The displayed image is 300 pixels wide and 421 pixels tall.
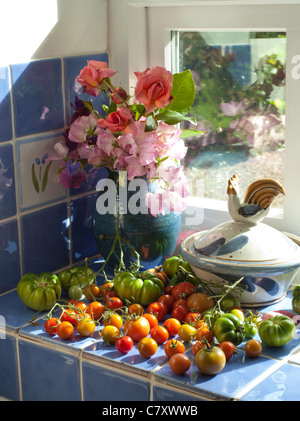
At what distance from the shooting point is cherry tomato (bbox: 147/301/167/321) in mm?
1218

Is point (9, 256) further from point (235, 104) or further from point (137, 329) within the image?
point (235, 104)

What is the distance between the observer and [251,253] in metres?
1.23

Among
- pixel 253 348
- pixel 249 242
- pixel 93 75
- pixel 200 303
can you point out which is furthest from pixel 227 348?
pixel 93 75

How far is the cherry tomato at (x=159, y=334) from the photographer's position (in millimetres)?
1129

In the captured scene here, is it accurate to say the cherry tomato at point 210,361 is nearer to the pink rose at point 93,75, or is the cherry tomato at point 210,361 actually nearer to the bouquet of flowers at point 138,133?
the bouquet of flowers at point 138,133

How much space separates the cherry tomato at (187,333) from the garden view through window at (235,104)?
48 centimetres

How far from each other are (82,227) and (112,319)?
402 millimetres

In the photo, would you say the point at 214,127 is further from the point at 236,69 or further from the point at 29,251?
the point at 29,251

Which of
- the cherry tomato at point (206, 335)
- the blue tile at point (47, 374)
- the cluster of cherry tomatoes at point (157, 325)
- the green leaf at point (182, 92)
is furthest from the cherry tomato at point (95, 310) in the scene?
the green leaf at point (182, 92)

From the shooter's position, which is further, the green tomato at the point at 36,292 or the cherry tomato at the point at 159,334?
the green tomato at the point at 36,292

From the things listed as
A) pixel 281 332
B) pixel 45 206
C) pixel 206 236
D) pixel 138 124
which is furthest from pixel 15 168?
pixel 281 332
